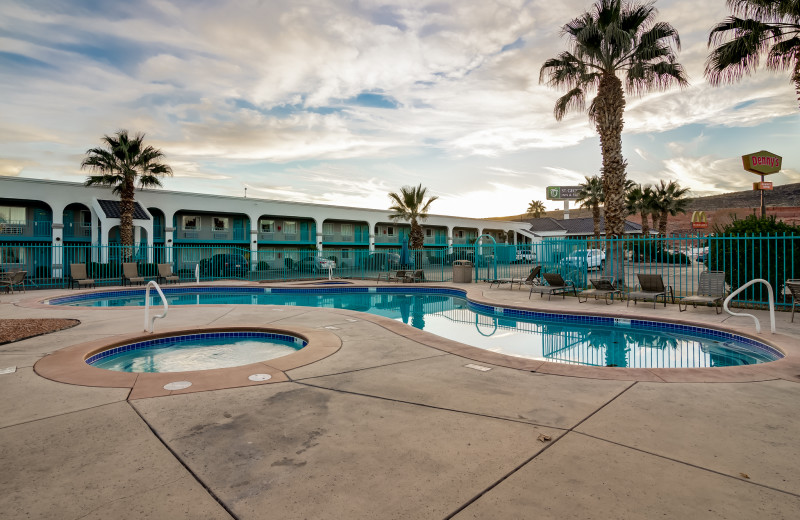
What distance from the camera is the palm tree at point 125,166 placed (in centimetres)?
2220

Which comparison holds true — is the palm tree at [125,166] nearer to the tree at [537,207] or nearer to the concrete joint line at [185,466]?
the concrete joint line at [185,466]

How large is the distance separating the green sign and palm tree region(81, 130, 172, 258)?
71.3m

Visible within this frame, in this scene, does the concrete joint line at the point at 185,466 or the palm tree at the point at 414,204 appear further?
the palm tree at the point at 414,204

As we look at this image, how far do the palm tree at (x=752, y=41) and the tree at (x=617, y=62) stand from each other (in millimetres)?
2490

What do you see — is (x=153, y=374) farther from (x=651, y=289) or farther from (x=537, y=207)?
(x=537, y=207)

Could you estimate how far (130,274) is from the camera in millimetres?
18828

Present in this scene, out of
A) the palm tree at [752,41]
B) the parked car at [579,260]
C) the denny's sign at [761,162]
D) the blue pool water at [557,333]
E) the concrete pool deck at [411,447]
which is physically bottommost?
the blue pool water at [557,333]

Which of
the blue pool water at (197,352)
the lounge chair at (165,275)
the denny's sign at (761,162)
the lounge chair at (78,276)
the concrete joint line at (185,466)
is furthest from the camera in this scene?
the denny's sign at (761,162)

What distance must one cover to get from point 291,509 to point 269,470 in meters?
0.52

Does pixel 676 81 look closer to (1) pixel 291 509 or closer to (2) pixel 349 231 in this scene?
(1) pixel 291 509

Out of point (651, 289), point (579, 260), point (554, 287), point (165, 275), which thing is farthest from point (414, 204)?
point (651, 289)

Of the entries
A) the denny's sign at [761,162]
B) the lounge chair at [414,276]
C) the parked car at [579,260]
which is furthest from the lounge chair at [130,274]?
the denny's sign at [761,162]

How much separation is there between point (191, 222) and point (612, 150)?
30.6 metres

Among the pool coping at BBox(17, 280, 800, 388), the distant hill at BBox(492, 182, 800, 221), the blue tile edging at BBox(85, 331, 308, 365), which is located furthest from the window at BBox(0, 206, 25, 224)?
the distant hill at BBox(492, 182, 800, 221)
